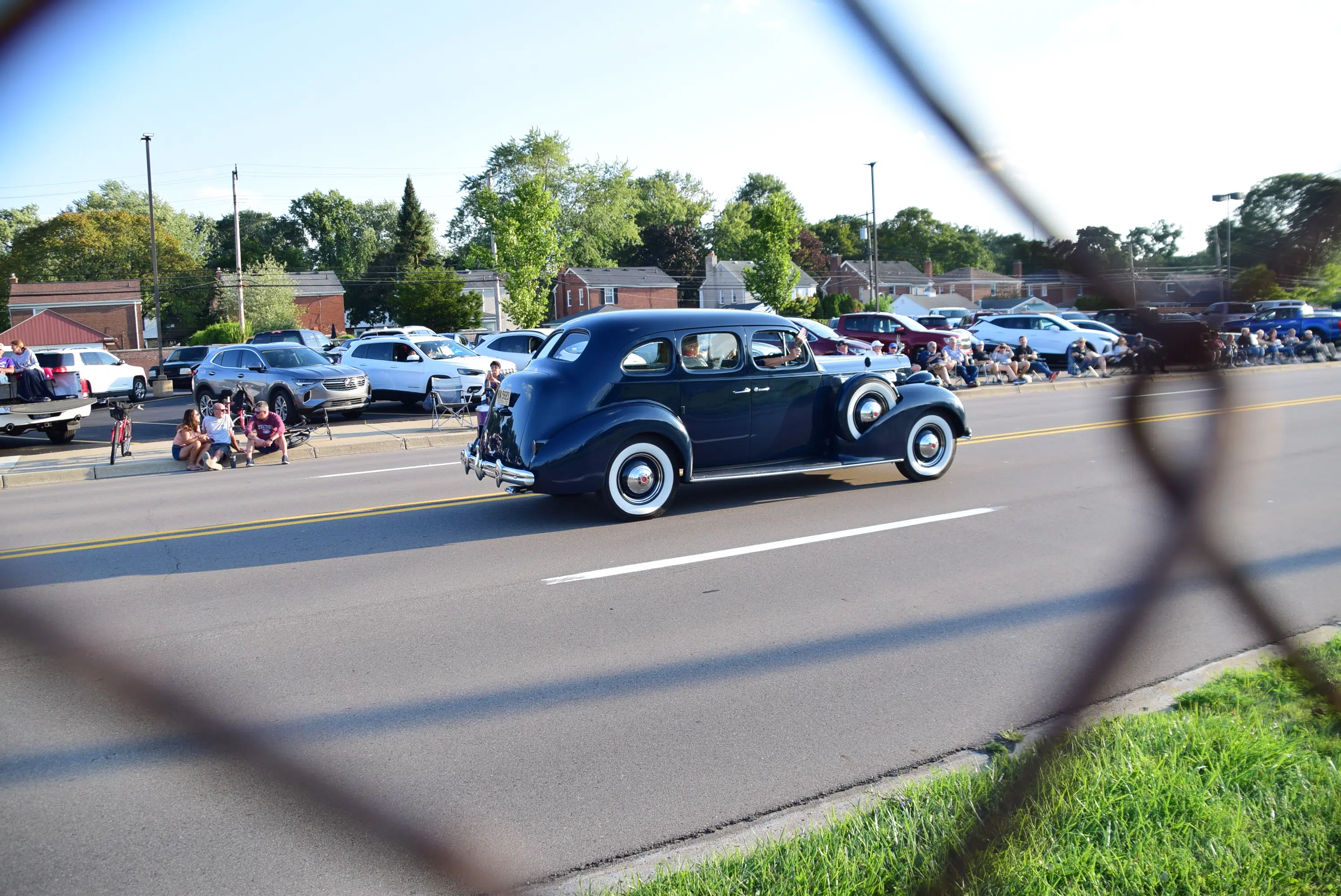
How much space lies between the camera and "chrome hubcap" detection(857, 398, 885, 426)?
1117 centimetres

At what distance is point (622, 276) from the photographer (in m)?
88.6

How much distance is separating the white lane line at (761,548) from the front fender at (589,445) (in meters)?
1.70

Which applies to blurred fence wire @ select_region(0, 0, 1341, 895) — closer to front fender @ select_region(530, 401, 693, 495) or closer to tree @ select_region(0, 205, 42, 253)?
tree @ select_region(0, 205, 42, 253)

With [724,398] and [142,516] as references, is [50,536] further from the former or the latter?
[724,398]

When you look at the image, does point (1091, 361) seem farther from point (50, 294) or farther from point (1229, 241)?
point (50, 294)

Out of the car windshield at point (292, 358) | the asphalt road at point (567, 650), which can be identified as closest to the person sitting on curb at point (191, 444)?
the asphalt road at point (567, 650)

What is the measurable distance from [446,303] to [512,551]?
6924 centimetres

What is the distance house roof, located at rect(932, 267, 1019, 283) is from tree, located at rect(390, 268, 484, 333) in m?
75.1

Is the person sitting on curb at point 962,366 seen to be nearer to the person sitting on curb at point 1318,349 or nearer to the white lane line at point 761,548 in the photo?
the person sitting on curb at point 1318,349

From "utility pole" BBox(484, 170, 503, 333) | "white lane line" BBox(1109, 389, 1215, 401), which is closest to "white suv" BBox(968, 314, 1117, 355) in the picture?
"white lane line" BBox(1109, 389, 1215, 401)

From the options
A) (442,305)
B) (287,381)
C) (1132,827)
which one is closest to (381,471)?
(287,381)

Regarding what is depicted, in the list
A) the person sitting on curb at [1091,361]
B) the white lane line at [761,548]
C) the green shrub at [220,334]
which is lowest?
the white lane line at [761,548]

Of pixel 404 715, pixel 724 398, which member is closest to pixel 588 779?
pixel 404 715

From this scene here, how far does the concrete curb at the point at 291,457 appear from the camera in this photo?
15898 mm
